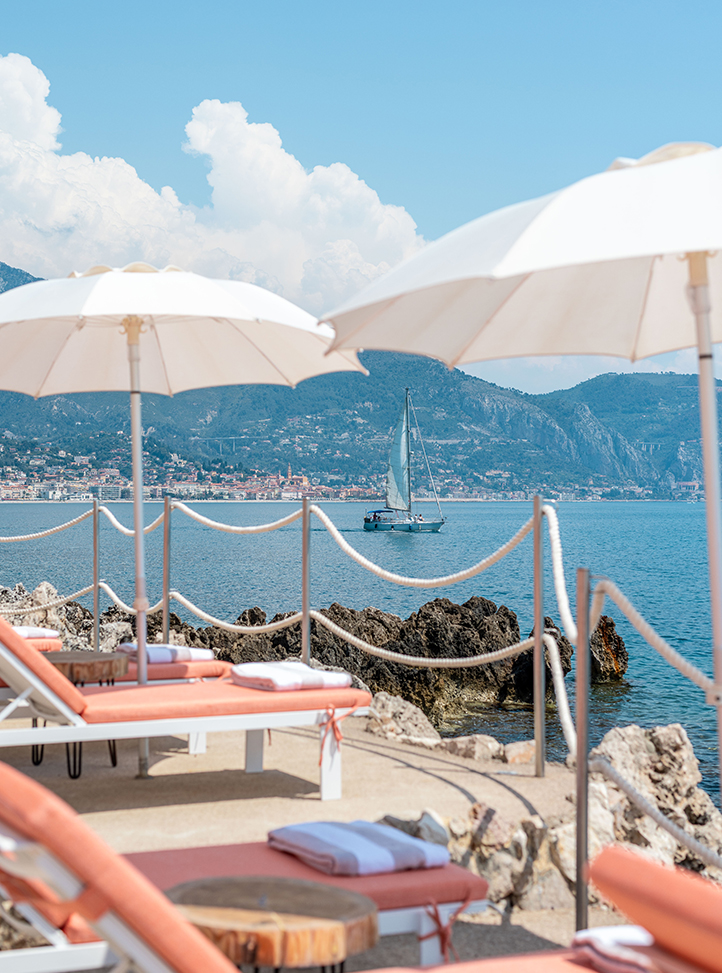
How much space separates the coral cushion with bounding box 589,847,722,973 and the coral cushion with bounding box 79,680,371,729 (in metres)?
2.28

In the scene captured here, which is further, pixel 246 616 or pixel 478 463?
pixel 478 463

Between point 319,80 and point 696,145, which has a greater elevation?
point 319,80

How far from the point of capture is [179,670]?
5.14 m

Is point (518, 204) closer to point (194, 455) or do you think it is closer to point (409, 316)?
point (409, 316)

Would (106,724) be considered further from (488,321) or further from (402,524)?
(402,524)

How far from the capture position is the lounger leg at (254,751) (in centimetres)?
475

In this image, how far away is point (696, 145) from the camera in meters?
2.79

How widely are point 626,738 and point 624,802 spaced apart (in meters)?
1.15

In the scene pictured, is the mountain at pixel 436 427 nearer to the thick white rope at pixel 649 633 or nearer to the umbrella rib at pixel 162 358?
the umbrella rib at pixel 162 358

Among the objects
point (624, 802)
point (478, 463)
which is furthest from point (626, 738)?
point (478, 463)

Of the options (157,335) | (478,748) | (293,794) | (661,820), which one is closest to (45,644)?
(157,335)

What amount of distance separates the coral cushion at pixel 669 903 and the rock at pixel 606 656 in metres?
18.2

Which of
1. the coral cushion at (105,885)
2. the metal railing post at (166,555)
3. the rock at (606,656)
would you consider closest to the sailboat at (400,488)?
the rock at (606,656)

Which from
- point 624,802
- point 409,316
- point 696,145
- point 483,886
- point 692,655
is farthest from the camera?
point 692,655
